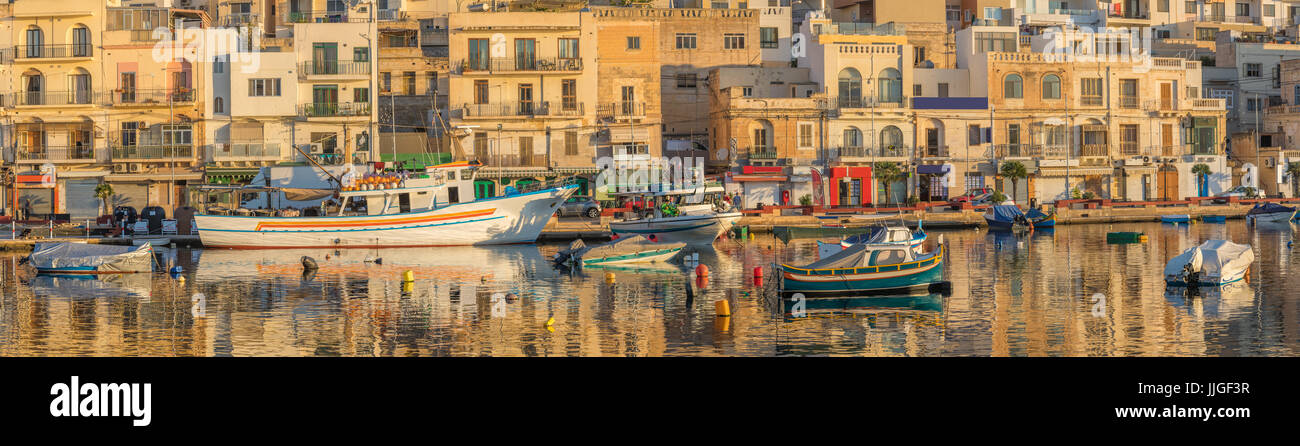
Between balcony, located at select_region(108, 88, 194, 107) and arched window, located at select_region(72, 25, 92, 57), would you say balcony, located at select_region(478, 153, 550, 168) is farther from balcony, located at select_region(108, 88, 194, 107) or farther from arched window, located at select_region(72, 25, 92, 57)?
arched window, located at select_region(72, 25, 92, 57)

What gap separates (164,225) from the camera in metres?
54.9

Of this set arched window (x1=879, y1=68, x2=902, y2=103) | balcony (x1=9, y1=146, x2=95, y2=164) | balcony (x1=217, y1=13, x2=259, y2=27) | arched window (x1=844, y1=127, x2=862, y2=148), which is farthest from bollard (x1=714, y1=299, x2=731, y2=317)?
balcony (x1=9, y1=146, x2=95, y2=164)

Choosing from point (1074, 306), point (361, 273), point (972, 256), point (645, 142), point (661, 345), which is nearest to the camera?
point (661, 345)

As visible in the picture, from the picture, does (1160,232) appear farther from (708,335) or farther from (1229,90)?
(708,335)

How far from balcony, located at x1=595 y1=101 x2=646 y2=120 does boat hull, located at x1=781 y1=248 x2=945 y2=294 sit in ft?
118

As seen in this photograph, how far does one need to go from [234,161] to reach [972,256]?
34.6 metres

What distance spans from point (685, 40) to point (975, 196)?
16.3 m

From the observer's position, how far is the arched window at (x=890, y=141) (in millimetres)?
67375

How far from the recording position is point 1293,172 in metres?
72.4

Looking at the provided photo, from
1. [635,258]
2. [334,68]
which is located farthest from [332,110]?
[635,258]

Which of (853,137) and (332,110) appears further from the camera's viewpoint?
(853,137)

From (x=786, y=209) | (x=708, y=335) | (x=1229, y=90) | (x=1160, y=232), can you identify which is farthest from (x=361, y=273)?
(x=1229, y=90)

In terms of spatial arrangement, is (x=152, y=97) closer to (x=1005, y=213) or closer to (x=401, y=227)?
(x=401, y=227)

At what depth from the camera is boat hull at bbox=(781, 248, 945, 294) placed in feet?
97.1
